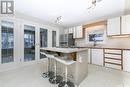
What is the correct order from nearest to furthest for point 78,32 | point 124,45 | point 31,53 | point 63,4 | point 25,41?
point 63,4 → point 124,45 → point 25,41 → point 31,53 → point 78,32

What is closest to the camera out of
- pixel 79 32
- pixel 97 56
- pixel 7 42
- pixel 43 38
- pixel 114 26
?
pixel 7 42

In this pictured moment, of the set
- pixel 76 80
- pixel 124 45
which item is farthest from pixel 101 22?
pixel 76 80

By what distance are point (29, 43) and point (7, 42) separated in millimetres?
1019

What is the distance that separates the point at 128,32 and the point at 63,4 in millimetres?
2525

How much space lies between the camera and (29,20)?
15.3ft

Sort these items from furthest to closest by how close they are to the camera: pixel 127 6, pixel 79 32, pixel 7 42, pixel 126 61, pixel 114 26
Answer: pixel 79 32 < pixel 114 26 < pixel 7 42 < pixel 126 61 < pixel 127 6

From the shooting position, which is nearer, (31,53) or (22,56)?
(22,56)

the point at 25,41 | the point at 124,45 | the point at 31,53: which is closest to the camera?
the point at 124,45

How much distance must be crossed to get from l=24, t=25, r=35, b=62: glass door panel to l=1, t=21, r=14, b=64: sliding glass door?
2.04 feet

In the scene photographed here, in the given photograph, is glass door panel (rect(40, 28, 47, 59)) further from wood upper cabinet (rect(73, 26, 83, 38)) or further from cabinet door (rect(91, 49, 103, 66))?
cabinet door (rect(91, 49, 103, 66))

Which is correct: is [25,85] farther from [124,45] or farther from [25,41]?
[124,45]

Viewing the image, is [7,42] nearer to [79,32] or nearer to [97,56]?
[79,32]

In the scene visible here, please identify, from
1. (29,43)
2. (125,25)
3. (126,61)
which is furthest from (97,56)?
(29,43)

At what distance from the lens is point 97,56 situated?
14.7 feet
